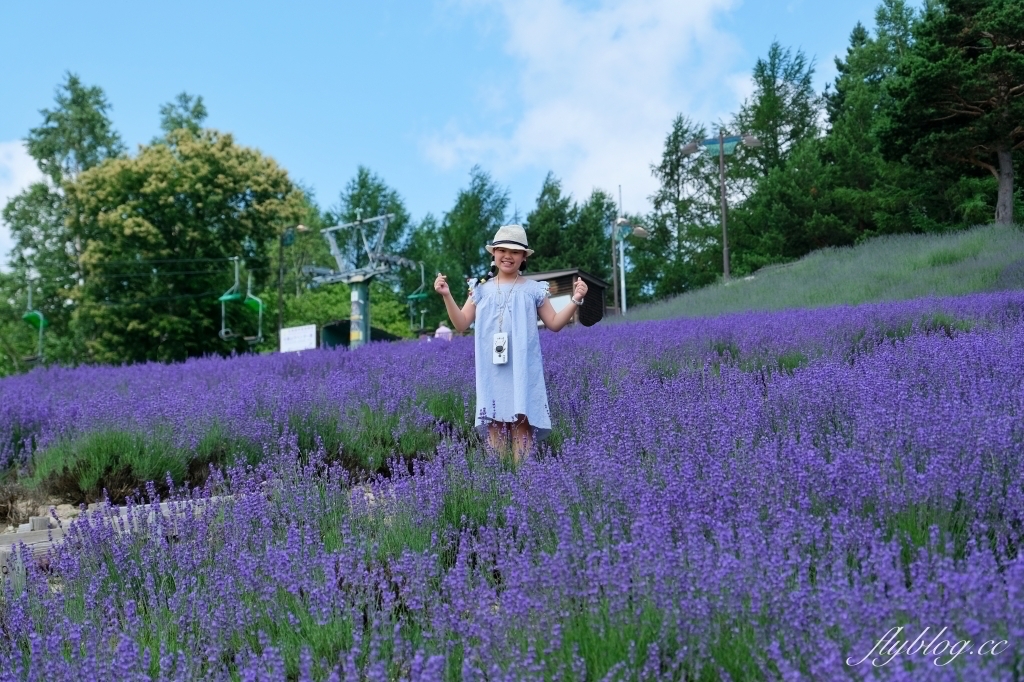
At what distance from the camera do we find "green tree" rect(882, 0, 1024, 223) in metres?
20.0

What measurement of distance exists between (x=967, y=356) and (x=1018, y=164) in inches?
A: 932

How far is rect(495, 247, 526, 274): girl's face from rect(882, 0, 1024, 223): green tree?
60.3 ft

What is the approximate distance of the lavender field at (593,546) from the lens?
6.28 feet

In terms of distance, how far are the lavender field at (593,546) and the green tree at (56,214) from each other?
1346 inches

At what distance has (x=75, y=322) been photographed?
31.6 m

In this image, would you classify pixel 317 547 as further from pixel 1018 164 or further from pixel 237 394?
pixel 1018 164

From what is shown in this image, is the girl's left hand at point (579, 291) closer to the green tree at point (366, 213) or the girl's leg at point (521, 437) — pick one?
the girl's leg at point (521, 437)

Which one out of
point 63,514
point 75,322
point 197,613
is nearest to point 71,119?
point 75,322

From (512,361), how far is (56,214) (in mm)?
37657

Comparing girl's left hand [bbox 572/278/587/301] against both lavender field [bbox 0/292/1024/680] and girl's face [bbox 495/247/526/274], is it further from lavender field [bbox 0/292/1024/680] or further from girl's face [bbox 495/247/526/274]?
lavender field [bbox 0/292/1024/680]

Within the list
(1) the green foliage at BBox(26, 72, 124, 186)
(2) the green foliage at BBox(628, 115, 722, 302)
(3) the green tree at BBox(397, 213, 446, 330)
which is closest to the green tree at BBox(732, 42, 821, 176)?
(2) the green foliage at BBox(628, 115, 722, 302)

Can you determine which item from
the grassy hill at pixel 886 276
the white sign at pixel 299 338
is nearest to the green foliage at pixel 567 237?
the grassy hill at pixel 886 276

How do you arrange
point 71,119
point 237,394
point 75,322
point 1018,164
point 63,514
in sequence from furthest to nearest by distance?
point 71,119 → point 75,322 → point 1018,164 → point 237,394 → point 63,514

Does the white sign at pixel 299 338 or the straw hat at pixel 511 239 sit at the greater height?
the white sign at pixel 299 338
